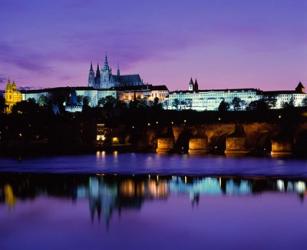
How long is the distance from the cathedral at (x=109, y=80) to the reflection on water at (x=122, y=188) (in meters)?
136

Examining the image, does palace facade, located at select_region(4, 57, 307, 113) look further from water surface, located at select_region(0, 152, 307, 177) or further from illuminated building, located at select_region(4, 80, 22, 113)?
water surface, located at select_region(0, 152, 307, 177)

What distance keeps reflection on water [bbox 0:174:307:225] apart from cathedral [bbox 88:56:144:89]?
136 meters

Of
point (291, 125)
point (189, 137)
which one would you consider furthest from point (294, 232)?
point (189, 137)

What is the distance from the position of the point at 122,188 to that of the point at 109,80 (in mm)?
144400

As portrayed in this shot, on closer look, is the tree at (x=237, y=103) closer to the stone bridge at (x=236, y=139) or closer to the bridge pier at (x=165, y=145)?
the stone bridge at (x=236, y=139)

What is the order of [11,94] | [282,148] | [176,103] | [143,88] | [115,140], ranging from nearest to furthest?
1. [282,148]
2. [115,140]
3. [11,94]
4. [176,103]
5. [143,88]

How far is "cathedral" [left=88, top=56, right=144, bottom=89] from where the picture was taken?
6860 inches

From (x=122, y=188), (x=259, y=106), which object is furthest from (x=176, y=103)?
(x=122, y=188)

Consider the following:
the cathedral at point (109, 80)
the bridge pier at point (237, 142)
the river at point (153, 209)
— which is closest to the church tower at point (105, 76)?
the cathedral at point (109, 80)

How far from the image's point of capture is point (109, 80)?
17525 centimetres

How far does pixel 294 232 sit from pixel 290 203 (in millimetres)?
6292

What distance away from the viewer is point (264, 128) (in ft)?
230

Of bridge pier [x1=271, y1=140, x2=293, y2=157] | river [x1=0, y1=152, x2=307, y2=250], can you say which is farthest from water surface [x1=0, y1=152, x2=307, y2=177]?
bridge pier [x1=271, y1=140, x2=293, y2=157]

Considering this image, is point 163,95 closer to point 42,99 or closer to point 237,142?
point 42,99
